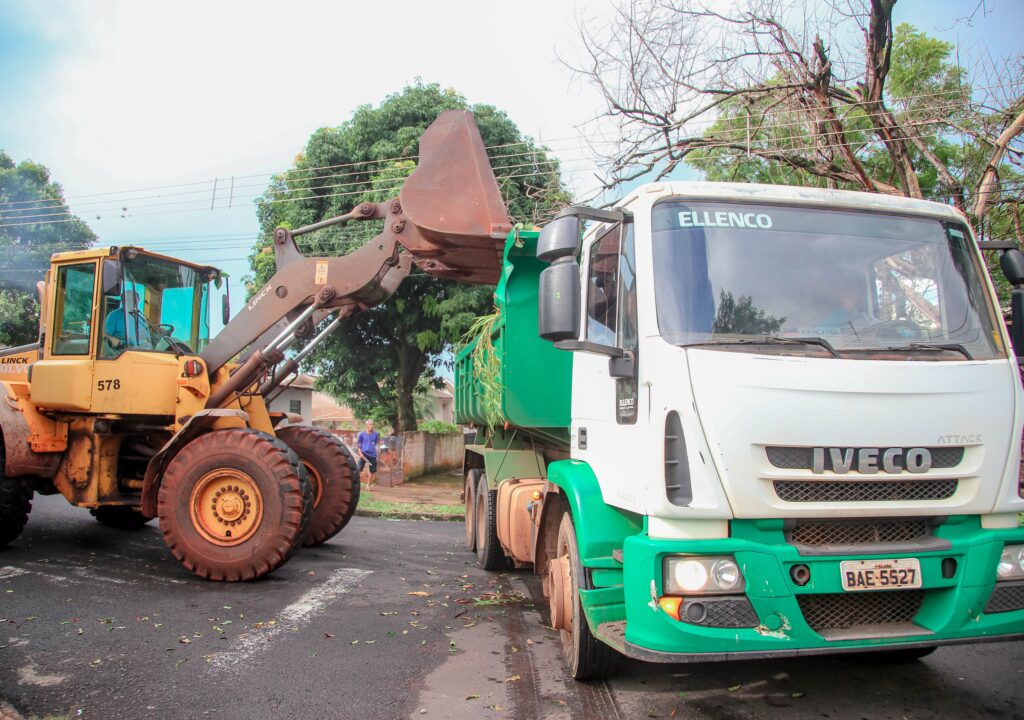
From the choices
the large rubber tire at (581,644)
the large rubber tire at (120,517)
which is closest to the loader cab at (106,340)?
the large rubber tire at (120,517)

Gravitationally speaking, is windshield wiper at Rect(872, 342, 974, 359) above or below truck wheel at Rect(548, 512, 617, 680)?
above

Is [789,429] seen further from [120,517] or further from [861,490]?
[120,517]

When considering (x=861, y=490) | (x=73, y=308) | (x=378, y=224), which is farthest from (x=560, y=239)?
(x=378, y=224)

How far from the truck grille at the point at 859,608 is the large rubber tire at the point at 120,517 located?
9228mm

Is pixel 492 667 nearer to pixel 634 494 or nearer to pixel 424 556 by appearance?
pixel 634 494

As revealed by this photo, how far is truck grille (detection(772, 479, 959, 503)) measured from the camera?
359cm

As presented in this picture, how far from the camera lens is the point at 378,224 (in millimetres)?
18125

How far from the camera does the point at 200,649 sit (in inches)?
206

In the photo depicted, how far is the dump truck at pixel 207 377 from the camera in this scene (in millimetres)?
7031

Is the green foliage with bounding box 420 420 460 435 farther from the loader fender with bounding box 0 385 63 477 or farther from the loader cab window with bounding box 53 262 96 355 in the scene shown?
the loader fender with bounding box 0 385 63 477

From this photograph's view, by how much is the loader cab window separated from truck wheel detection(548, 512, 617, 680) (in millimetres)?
5840

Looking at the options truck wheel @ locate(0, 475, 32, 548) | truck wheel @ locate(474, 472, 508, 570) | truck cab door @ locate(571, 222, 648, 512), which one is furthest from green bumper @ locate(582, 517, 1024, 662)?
truck wheel @ locate(0, 475, 32, 548)

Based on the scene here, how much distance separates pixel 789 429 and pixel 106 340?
6999mm

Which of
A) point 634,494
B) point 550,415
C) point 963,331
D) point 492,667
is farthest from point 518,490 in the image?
point 963,331
